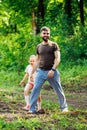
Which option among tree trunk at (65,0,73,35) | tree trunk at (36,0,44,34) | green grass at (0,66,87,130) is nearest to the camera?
green grass at (0,66,87,130)

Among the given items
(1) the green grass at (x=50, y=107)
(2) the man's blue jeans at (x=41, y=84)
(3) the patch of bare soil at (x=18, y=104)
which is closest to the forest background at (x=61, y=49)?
(1) the green grass at (x=50, y=107)

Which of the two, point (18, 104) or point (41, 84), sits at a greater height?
point (41, 84)

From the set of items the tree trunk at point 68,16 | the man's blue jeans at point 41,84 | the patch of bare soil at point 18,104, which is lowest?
the patch of bare soil at point 18,104

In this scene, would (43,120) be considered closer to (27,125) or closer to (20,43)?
(27,125)

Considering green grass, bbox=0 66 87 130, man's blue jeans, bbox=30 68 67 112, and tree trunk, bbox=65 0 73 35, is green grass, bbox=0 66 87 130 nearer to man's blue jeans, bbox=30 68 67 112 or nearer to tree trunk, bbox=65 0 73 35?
man's blue jeans, bbox=30 68 67 112

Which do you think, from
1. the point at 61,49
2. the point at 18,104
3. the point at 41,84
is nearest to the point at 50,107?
the point at 18,104

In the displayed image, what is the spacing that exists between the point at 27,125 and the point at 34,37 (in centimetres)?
1963

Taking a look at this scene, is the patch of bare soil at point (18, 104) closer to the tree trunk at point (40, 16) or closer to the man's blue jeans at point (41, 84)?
the man's blue jeans at point (41, 84)

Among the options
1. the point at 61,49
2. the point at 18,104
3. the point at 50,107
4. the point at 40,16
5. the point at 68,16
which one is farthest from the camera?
the point at 40,16

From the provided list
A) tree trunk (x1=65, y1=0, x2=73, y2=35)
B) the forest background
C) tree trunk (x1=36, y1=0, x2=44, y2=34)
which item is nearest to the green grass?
the forest background

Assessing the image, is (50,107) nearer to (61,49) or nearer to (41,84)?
(41,84)

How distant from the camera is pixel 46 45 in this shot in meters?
12.1

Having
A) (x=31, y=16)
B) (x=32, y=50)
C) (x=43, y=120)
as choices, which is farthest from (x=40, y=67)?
(x=31, y=16)

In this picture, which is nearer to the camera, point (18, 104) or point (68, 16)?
point (18, 104)
